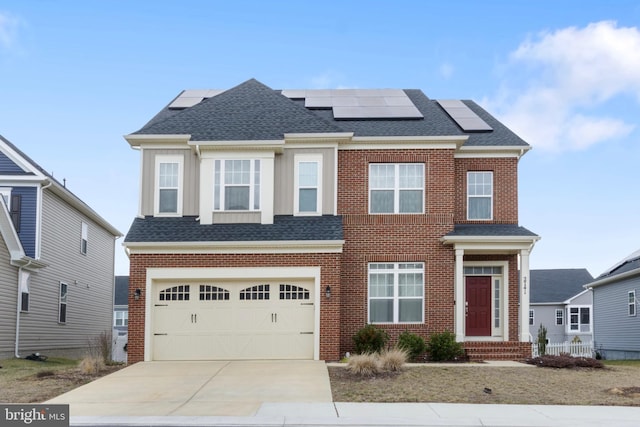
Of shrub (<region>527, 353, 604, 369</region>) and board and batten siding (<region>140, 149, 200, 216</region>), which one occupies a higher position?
board and batten siding (<region>140, 149, 200, 216</region>)

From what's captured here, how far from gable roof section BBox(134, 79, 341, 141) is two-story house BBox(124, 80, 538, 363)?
2.6 inches

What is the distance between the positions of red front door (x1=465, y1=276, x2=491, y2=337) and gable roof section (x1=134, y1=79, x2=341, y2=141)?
21.3 feet

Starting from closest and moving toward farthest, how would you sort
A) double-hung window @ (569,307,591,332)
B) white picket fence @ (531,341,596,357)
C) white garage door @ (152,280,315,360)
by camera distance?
white garage door @ (152,280,315,360), white picket fence @ (531,341,596,357), double-hung window @ (569,307,591,332)

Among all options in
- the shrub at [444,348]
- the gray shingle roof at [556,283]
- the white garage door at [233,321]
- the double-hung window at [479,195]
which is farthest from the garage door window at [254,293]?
the gray shingle roof at [556,283]

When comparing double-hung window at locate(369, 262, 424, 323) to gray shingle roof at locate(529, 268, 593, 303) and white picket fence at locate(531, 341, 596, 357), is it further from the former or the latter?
gray shingle roof at locate(529, 268, 593, 303)

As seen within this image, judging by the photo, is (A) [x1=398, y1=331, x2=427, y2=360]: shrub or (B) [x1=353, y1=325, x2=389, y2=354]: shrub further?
(A) [x1=398, y1=331, x2=427, y2=360]: shrub

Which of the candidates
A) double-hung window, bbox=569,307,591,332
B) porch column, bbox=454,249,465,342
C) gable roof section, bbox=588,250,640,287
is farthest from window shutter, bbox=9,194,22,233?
double-hung window, bbox=569,307,591,332

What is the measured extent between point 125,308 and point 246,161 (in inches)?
1364

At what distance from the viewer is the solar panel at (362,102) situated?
78.6 ft

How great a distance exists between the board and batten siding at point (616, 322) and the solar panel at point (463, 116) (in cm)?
1095

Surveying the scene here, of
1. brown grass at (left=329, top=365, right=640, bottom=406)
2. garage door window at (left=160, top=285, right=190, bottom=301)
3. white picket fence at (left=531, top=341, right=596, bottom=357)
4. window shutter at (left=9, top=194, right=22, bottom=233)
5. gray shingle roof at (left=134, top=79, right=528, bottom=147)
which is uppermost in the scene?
gray shingle roof at (left=134, top=79, right=528, bottom=147)

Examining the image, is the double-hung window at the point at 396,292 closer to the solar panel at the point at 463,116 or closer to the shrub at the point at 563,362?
the shrub at the point at 563,362

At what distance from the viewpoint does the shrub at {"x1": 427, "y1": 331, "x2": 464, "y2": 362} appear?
20922 mm

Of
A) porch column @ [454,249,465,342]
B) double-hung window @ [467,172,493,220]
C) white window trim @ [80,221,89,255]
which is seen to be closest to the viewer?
porch column @ [454,249,465,342]
